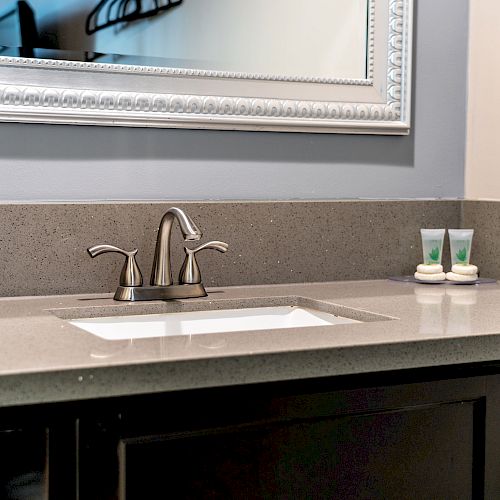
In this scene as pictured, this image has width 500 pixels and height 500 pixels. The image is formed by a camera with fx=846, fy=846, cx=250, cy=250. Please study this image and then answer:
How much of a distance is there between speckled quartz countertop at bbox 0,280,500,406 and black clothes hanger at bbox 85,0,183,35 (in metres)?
0.44

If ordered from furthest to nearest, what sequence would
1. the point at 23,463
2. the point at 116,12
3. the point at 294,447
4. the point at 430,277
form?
the point at 430,277
the point at 116,12
the point at 294,447
the point at 23,463

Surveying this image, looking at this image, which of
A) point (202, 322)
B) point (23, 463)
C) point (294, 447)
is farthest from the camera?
point (202, 322)

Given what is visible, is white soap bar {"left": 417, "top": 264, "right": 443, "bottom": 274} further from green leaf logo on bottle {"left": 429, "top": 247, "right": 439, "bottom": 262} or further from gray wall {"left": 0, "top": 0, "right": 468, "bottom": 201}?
gray wall {"left": 0, "top": 0, "right": 468, "bottom": 201}

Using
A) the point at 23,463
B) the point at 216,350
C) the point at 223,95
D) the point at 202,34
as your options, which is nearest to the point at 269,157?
the point at 223,95

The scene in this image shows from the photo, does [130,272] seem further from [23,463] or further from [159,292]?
[23,463]

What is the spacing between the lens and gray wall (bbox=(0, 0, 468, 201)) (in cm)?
131

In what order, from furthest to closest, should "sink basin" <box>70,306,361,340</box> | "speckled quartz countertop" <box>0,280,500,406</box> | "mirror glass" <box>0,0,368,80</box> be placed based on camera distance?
"mirror glass" <box>0,0,368,80</box>
"sink basin" <box>70,306,361,340</box>
"speckled quartz countertop" <box>0,280,500,406</box>

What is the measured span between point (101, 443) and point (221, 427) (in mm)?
126

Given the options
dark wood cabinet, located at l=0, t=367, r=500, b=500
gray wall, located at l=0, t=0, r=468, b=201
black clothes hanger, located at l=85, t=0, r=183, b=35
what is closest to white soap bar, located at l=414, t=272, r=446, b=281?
gray wall, located at l=0, t=0, r=468, b=201

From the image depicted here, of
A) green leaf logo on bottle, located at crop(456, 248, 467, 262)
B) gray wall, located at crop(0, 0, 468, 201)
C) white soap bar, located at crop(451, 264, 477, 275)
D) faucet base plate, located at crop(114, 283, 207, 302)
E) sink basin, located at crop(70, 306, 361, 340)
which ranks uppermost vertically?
gray wall, located at crop(0, 0, 468, 201)

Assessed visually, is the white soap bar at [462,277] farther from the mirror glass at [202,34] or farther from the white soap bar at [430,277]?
the mirror glass at [202,34]

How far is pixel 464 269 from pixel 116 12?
720mm

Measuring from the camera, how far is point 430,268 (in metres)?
1.46

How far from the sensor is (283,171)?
1.48 meters
